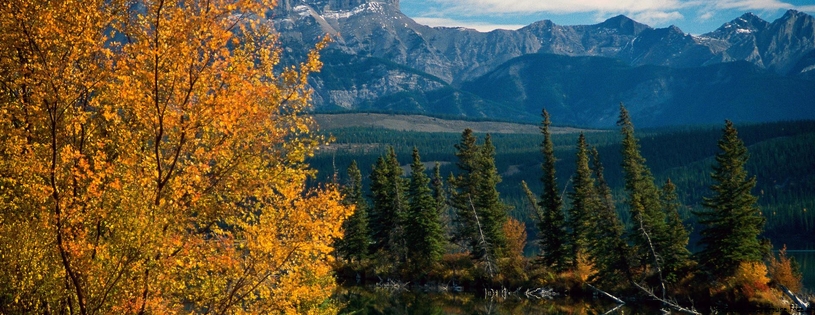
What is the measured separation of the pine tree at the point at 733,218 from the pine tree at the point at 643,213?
5.76 metres

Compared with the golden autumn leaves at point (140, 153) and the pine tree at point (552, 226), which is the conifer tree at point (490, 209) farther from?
the golden autumn leaves at point (140, 153)

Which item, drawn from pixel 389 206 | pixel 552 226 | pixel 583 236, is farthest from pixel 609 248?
pixel 389 206

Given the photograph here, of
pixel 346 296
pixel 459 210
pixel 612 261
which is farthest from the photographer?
pixel 459 210

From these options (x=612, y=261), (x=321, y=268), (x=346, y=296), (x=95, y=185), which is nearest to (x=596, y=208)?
(x=612, y=261)

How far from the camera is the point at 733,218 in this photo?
183 ft

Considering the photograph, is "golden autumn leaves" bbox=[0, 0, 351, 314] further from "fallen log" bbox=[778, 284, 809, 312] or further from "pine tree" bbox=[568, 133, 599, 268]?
"pine tree" bbox=[568, 133, 599, 268]

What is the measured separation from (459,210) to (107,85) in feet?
232

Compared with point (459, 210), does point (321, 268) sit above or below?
above

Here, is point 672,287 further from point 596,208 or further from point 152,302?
point 152,302

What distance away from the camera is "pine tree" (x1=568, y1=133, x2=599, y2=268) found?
237 feet

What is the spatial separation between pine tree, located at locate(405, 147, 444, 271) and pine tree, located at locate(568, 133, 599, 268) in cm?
1554

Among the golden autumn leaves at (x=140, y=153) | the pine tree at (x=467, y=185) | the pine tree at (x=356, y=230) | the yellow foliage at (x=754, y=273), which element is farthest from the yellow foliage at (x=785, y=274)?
A: the golden autumn leaves at (x=140, y=153)

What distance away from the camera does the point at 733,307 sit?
2203 inches

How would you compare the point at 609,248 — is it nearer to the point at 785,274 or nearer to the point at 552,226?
the point at 552,226
